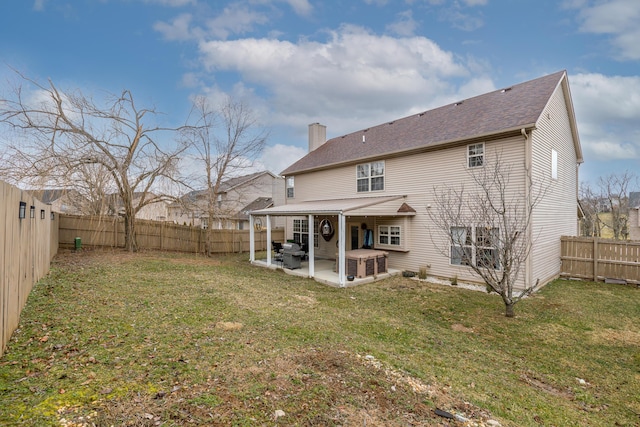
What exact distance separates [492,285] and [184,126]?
45.8ft

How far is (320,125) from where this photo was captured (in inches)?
765

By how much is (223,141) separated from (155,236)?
6.26 metres

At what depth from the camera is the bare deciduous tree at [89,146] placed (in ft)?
35.2

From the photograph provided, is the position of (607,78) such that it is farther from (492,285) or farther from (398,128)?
(492,285)

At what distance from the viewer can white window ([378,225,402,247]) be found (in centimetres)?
1234

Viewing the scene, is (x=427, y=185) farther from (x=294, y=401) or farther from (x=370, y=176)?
(x=294, y=401)

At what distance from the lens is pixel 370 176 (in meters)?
13.6

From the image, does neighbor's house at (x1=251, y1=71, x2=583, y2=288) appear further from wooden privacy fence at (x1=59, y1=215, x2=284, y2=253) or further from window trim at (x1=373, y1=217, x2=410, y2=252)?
wooden privacy fence at (x1=59, y1=215, x2=284, y2=253)

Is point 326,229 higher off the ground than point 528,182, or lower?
lower

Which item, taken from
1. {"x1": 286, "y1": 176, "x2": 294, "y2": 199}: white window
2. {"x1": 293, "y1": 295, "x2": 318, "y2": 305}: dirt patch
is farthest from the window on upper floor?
{"x1": 293, "y1": 295, "x2": 318, "y2": 305}: dirt patch

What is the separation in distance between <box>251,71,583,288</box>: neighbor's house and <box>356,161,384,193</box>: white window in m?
0.04

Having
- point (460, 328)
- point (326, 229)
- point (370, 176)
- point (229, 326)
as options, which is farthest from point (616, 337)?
point (326, 229)

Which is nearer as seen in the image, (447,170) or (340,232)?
(340,232)

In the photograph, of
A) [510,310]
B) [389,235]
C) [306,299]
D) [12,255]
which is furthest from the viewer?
[389,235]
